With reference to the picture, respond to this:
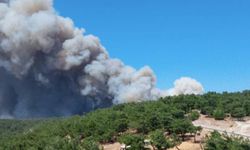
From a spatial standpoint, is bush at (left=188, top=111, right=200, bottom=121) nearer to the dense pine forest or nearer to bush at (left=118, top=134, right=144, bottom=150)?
the dense pine forest

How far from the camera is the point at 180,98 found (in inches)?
3004

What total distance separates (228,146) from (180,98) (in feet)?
114

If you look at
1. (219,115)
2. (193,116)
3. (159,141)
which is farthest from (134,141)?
(219,115)

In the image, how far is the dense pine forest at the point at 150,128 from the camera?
49.4m

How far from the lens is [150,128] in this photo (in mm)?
58438

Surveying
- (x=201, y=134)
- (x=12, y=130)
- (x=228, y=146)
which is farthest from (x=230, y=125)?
(x=12, y=130)

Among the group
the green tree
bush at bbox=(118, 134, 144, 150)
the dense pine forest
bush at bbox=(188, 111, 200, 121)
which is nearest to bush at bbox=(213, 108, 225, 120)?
the dense pine forest

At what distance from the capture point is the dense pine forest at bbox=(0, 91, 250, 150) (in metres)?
49.4

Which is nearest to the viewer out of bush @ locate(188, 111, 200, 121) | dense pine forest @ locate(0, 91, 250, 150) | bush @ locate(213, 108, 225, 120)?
dense pine forest @ locate(0, 91, 250, 150)

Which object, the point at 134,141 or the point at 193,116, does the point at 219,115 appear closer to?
the point at 193,116

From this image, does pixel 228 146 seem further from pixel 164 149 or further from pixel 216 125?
pixel 216 125

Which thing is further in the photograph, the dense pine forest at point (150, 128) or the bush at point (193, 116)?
the bush at point (193, 116)

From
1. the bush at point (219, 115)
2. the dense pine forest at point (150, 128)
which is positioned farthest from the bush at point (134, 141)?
the bush at point (219, 115)

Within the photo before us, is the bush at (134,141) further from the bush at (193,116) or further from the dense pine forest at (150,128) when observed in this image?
the bush at (193,116)
